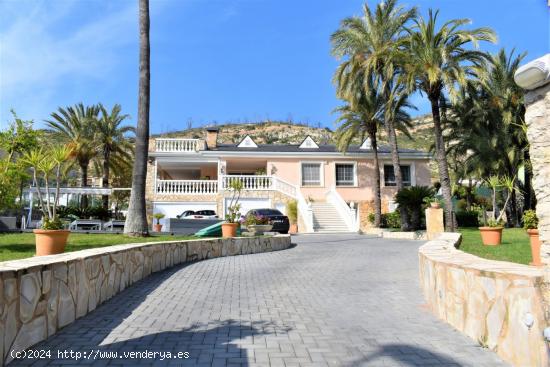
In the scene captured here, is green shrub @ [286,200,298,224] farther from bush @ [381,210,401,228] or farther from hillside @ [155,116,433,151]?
hillside @ [155,116,433,151]

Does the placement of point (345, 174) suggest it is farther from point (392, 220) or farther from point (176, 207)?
point (176, 207)

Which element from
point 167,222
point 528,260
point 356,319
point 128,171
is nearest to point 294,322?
point 356,319

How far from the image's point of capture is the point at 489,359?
3.59 metres

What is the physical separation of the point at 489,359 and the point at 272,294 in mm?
3699

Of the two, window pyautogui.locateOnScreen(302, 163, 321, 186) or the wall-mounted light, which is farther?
window pyautogui.locateOnScreen(302, 163, 321, 186)

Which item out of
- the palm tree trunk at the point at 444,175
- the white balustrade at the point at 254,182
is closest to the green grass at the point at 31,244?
the palm tree trunk at the point at 444,175

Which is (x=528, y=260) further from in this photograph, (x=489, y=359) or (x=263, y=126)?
(x=263, y=126)

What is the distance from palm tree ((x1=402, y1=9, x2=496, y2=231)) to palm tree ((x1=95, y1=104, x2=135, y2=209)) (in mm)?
21668

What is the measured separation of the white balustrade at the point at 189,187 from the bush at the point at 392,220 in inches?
456

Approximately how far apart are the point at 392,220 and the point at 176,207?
1426 centimetres

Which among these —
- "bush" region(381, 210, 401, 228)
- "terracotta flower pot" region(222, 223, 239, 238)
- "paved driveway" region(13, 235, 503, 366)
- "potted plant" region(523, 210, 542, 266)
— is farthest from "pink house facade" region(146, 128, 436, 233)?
"paved driveway" region(13, 235, 503, 366)

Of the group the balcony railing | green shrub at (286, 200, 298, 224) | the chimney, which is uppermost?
the chimney

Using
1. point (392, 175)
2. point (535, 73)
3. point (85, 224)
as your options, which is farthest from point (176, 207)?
point (535, 73)

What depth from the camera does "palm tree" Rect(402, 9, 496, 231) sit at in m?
17.4
